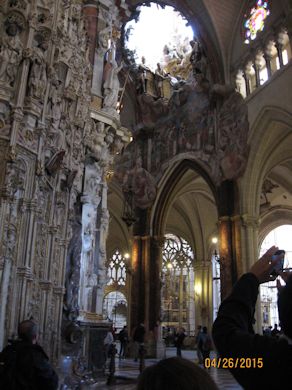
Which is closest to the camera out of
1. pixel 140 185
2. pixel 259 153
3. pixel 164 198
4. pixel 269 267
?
pixel 269 267

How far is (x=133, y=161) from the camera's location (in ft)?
65.3

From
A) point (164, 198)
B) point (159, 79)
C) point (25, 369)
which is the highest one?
point (159, 79)

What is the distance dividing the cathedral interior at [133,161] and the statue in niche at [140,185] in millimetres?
48

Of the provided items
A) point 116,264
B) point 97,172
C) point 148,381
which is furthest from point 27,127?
point 116,264

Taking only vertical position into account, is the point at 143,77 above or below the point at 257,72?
above

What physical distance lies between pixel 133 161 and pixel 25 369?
17540 mm

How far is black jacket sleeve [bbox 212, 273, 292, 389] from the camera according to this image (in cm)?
91

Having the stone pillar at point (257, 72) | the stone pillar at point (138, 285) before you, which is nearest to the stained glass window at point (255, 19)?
the stone pillar at point (257, 72)

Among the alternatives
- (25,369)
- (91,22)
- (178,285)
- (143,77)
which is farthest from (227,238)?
(25,369)

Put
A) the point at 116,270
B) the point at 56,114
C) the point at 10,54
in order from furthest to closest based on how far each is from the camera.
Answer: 1. the point at 116,270
2. the point at 56,114
3. the point at 10,54

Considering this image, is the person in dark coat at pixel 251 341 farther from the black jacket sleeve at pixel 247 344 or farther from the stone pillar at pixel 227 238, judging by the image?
the stone pillar at pixel 227 238

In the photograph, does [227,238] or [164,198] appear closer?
[227,238]

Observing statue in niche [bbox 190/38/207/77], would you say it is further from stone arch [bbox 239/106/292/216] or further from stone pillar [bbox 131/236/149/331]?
stone pillar [bbox 131/236/149/331]
